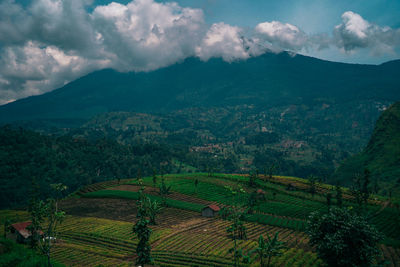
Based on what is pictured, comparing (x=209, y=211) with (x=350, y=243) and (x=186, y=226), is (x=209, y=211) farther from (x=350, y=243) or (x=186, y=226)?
(x=350, y=243)

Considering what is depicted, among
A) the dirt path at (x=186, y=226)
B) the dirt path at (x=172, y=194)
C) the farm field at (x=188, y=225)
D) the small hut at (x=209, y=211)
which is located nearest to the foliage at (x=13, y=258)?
the farm field at (x=188, y=225)

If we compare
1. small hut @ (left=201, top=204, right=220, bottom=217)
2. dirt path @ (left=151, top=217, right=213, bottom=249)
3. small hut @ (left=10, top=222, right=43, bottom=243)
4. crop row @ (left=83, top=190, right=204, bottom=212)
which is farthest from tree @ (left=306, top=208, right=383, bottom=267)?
crop row @ (left=83, top=190, right=204, bottom=212)

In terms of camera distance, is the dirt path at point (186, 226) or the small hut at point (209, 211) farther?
the small hut at point (209, 211)

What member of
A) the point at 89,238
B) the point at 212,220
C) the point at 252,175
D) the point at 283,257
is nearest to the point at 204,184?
the point at 252,175

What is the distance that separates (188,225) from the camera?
3438 inches

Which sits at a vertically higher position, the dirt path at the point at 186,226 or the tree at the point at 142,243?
the tree at the point at 142,243

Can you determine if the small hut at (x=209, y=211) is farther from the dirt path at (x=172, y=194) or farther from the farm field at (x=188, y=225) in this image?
the dirt path at (x=172, y=194)

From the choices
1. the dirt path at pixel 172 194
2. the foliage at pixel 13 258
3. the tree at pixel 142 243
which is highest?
the foliage at pixel 13 258

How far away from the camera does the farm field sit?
201 ft

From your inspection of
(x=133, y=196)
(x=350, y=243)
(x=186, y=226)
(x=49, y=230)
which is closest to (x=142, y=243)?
(x=49, y=230)

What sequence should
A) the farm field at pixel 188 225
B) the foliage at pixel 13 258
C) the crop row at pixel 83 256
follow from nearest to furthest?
the foliage at pixel 13 258 < the crop row at pixel 83 256 < the farm field at pixel 188 225

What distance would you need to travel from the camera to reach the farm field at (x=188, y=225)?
61312mm

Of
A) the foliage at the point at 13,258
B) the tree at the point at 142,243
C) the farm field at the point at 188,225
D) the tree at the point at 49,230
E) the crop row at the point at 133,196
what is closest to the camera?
the foliage at the point at 13,258

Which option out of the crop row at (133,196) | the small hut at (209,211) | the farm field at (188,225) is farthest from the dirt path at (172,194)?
the small hut at (209,211)
